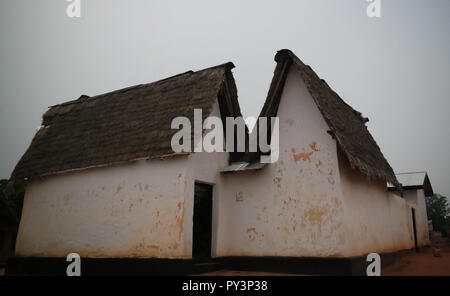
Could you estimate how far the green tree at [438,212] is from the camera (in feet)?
118

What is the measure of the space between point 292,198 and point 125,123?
539 centimetres

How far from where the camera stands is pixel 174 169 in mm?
8062

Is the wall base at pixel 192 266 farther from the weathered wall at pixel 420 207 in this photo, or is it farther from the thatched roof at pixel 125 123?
the weathered wall at pixel 420 207

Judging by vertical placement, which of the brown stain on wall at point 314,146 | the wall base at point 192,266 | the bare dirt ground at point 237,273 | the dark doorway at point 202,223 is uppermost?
the brown stain on wall at point 314,146

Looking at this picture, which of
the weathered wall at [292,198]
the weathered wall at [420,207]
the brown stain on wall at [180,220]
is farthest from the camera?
the weathered wall at [420,207]

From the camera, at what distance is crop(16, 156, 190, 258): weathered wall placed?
309 inches

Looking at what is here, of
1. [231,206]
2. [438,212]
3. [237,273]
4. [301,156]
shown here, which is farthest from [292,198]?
[438,212]

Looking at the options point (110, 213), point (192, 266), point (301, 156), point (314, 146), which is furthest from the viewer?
point (110, 213)

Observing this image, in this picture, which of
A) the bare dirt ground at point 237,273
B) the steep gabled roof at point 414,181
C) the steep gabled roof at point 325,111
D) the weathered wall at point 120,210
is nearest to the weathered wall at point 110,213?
the weathered wall at point 120,210

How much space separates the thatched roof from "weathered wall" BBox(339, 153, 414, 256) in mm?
4053

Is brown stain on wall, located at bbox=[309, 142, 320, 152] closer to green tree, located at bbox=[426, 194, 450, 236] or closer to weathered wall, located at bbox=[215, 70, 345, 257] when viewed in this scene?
weathered wall, located at bbox=[215, 70, 345, 257]

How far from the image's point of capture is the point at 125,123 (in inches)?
395

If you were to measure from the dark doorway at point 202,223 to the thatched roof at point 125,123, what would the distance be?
1.62 m

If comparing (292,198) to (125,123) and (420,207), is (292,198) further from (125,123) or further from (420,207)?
(420,207)
